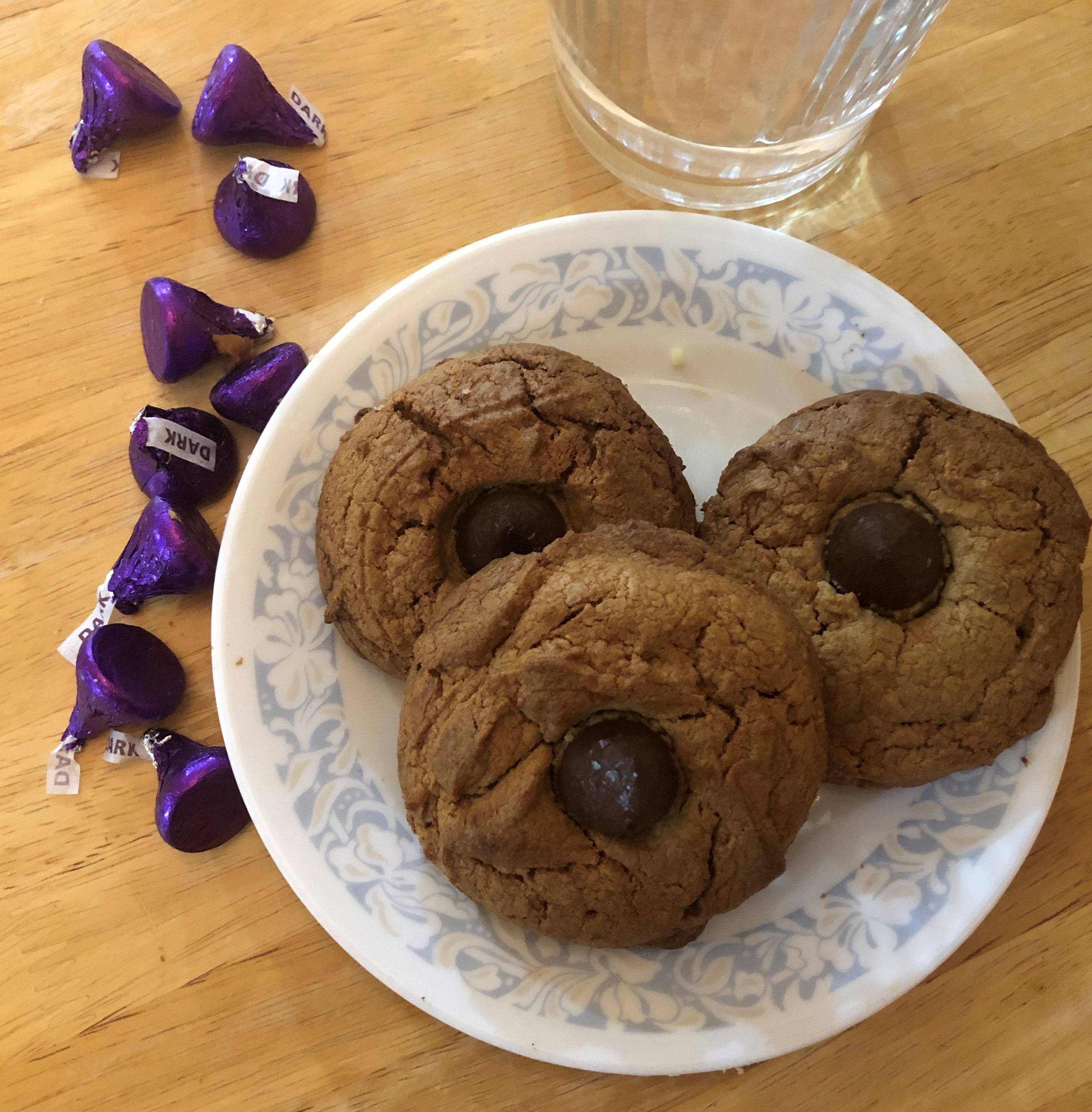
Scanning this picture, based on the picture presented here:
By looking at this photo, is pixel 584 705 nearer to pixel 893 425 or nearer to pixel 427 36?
pixel 893 425

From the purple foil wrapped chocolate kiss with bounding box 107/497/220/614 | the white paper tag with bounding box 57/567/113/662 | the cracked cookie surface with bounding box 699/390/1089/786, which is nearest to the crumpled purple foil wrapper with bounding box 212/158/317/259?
the purple foil wrapped chocolate kiss with bounding box 107/497/220/614

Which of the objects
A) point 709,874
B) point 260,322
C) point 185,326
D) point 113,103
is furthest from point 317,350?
point 709,874

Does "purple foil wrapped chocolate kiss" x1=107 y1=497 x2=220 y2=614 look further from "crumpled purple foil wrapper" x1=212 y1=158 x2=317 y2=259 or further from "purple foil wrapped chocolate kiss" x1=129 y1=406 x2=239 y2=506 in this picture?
"crumpled purple foil wrapper" x1=212 y1=158 x2=317 y2=259

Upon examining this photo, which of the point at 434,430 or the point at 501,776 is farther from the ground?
the point at 434,430

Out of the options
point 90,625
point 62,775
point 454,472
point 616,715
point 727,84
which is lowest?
point 62,775

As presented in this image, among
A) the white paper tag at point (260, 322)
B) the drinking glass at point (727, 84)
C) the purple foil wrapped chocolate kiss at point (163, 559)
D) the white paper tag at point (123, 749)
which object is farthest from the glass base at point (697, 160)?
the white paper tag at point (123, 749)

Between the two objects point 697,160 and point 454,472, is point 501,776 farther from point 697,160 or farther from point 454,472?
point 697,160

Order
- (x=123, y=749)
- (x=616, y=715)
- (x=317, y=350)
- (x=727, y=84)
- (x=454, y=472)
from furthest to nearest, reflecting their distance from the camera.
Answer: (x=317, y=350) < (x=123, y=749) < (x=727, y=84) < (x=454, y=472) < (x=616, y=715)
